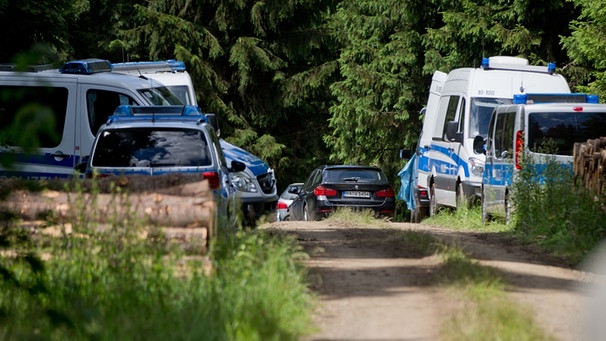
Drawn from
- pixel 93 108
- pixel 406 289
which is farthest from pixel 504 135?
pixel 406 289

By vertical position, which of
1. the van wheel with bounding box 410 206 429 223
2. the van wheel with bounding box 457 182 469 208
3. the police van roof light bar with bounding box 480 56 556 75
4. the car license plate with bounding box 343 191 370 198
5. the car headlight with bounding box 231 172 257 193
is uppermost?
the police van roof light bar with bounding box 480 56 556 75

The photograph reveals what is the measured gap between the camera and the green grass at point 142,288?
28.1 feet

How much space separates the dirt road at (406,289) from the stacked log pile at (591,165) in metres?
1.32

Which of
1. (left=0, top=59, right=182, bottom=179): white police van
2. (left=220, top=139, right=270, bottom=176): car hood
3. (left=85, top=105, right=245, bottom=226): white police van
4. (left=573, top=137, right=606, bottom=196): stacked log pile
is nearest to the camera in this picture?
(left=85, top=105, right=245, bottom=226): white police van

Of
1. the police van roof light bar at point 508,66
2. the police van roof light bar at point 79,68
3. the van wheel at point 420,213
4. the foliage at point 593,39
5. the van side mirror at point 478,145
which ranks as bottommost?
the van wheel at point 420,213

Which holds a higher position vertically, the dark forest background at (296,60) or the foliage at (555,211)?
the dark forest background at (296,60)

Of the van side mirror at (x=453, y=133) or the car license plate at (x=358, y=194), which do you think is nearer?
the van side mirror at (x=453, y=133)

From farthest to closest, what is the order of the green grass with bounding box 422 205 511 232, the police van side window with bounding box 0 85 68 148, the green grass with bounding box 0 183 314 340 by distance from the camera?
the green grass with bounding box 422 205 511 232 → the green grass with bounding box 0 183 314 340 → the police van side window with bounding box 0 85 68 148

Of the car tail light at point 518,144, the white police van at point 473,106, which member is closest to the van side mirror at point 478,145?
the white police van at point 473,106

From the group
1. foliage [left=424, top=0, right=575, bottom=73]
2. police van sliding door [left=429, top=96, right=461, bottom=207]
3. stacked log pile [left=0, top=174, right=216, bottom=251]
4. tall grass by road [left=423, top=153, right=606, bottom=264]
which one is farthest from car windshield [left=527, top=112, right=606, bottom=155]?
foliage [left=424, top=0, right=575, bottom=73]

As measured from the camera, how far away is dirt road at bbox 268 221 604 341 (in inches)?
348

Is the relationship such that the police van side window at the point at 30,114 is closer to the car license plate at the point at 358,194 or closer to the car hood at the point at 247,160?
the car hood at the point at 247,160

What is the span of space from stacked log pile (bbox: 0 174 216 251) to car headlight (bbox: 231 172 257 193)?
888 cm

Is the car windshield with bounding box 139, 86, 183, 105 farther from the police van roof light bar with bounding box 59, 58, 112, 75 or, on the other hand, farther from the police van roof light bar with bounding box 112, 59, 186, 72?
the police van roof light bar with bounding box 112, 59, 186, 72
